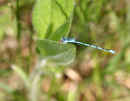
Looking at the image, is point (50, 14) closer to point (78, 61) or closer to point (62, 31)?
point (62, 31)

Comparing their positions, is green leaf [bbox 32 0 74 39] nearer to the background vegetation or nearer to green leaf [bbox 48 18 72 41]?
green leaf [bbox 48 18 72 41]

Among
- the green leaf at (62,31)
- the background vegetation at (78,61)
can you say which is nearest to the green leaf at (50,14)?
the green leaf at (62,31)

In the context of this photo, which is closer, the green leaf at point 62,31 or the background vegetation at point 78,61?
the green leaf at point 62,31

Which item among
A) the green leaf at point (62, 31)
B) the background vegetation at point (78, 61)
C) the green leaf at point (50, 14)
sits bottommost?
the background vegetation at point (78, 61)

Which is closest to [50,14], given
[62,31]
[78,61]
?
[62,31]

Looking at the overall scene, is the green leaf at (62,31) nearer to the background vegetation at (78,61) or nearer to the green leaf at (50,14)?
the green leaf at (50,14)

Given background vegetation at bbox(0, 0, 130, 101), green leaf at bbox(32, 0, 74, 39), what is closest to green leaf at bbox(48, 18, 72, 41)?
green leaf at bbox(32, 0, 74, 39)

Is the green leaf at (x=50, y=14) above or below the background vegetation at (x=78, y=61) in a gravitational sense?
above

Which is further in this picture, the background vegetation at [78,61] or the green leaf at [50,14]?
the background vegetation at [78,61]

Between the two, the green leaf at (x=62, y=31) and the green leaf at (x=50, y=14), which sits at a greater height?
the green leaf at (x=50, y=14)
